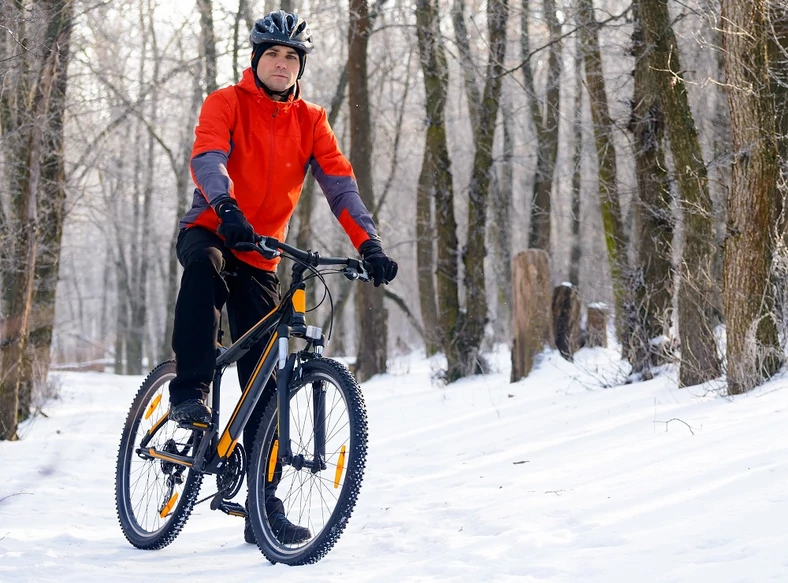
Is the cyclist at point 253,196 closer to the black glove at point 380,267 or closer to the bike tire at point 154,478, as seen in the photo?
the black glove at point 380,267

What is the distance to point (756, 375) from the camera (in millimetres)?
6129

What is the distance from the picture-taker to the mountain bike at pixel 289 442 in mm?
3551

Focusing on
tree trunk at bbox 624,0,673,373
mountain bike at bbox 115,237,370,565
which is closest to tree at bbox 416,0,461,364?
tree trunk at bbox 624,0,673,373

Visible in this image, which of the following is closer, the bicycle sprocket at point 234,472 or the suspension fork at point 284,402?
the suspension fork at point 284,402

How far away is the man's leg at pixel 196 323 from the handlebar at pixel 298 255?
1.26ft

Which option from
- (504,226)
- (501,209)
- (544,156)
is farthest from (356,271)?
(501,209)

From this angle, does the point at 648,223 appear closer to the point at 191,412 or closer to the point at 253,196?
the point at 253,196

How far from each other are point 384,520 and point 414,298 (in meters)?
41.0

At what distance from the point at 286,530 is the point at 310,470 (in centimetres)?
28

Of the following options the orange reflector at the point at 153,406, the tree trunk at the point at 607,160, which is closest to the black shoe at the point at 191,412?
the orange reflector at the point at 153,406

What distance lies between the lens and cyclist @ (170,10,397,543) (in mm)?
3916

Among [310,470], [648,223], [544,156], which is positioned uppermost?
[544,156]

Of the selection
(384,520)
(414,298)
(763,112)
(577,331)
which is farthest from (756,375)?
(414,298)

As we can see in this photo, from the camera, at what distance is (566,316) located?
11359 millimetres
